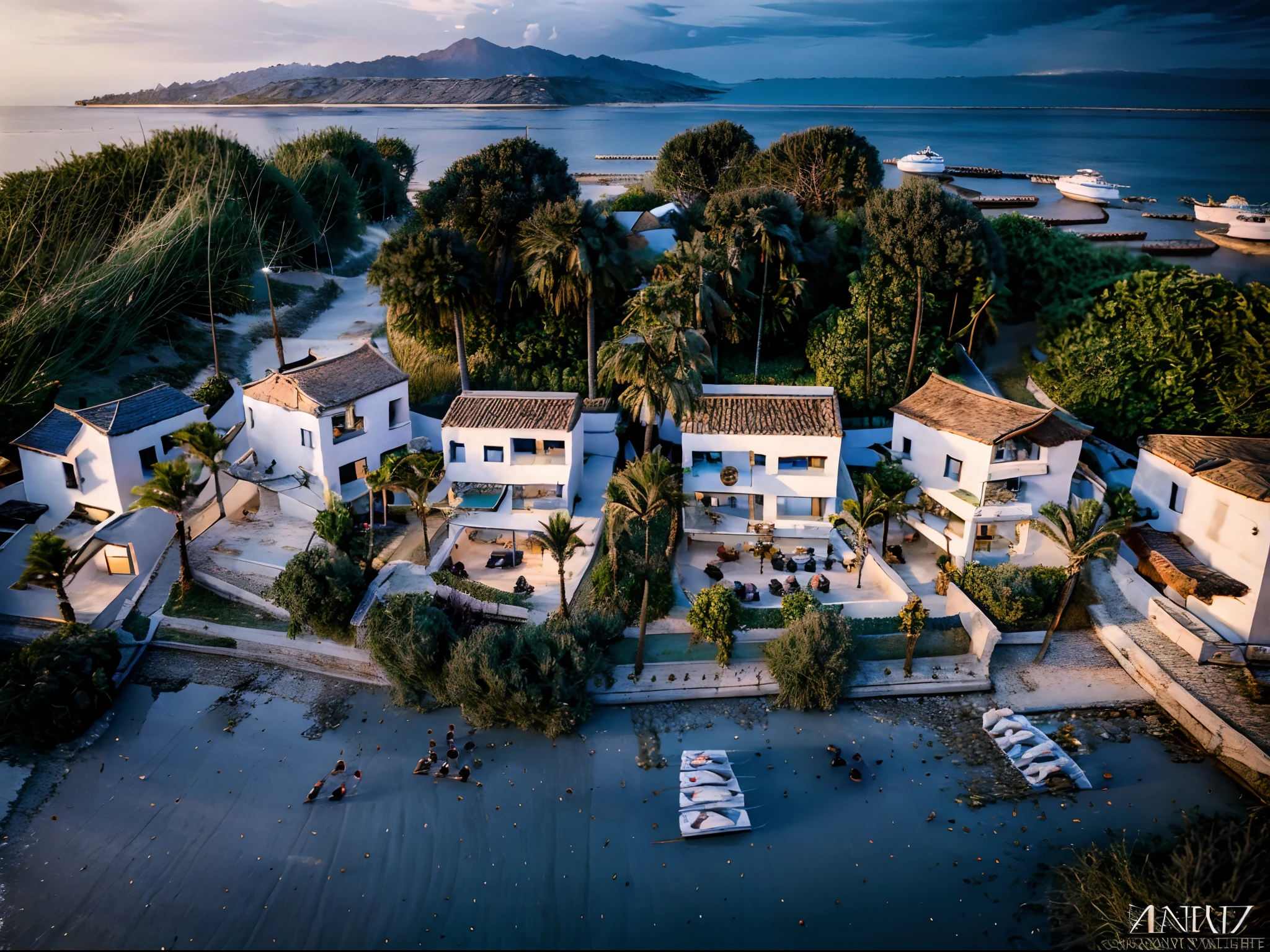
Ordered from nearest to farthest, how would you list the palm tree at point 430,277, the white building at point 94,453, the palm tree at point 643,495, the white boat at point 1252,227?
the palm tree at point 643,495
the white building at point 94,453
the palm tree at point 430,277
the white boat at point 1252,227

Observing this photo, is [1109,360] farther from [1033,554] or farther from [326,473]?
[326,473]

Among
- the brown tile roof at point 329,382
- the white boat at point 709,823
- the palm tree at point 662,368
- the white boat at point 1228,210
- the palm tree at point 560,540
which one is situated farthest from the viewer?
the white boat at point 1228,210

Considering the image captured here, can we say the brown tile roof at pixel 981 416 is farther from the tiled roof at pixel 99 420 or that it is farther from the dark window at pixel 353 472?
the tiled roof at pixel 99 420

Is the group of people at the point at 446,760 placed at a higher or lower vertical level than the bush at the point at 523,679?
lower

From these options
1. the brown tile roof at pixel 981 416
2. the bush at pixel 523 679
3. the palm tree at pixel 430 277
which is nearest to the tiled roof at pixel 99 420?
the palm tree at pixel 430 277

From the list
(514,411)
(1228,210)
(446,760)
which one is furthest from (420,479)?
(1228,210)

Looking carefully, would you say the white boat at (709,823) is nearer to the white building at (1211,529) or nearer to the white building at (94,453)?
the white building at (1211,529)

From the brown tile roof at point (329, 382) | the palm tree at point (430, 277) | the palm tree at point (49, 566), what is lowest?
the palm tree at point (49, 566)

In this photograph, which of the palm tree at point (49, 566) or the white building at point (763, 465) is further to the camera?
the white building at point (763, 465)

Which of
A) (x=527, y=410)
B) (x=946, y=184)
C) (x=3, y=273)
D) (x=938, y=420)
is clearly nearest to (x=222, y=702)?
(x=527, y=410)
